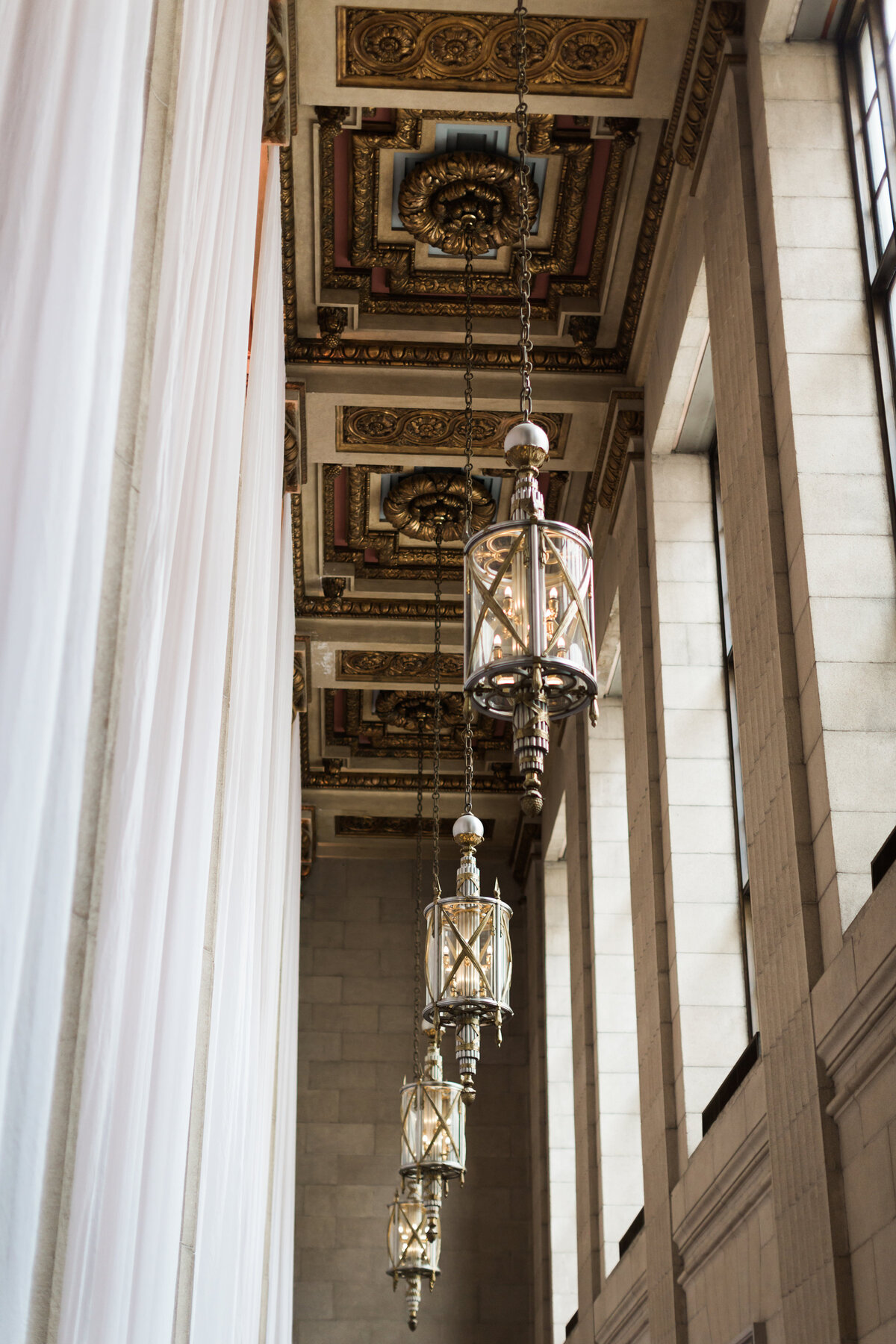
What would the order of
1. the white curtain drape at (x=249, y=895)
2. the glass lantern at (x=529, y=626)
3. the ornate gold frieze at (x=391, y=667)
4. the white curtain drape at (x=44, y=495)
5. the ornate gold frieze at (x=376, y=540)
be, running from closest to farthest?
the white curtain drape at (x=44, y=495), the glass lantern at (x=529, y=626), the white curtain drape at (x=249, y=895), the ornate gold frieze at (x=376, y=540), the ornate gold frieze at (x=391, y=667)

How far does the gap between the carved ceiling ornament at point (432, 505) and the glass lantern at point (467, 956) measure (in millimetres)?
4297

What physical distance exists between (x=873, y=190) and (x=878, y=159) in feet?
0.43

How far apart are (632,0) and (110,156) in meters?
5.48

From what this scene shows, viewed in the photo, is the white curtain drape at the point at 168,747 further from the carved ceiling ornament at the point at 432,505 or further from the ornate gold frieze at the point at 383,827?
the ornate gold frieze at the point at 383,827

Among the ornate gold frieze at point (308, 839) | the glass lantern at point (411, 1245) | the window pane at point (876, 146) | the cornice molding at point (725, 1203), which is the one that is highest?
the ornate gold frieze at point (308, 839)

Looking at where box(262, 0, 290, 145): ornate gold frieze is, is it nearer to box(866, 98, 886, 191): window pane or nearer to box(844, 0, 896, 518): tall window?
box(844, 0, 896, 518): tall window

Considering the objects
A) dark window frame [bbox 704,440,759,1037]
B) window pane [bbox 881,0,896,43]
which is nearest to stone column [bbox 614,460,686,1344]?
dark window frame [bbox 704,440,759,1037]

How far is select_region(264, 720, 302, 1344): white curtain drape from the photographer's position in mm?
10828

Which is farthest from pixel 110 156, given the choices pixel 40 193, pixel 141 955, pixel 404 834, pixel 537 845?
pixel 404 834

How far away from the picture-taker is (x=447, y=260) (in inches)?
388

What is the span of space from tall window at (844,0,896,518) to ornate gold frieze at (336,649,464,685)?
807 cm

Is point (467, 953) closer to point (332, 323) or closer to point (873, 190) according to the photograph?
point (873, 190)

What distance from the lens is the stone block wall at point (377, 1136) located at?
1548 cm

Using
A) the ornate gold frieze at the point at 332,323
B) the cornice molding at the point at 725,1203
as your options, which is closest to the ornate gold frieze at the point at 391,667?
the ornate gold frieze at the point at 332,323
